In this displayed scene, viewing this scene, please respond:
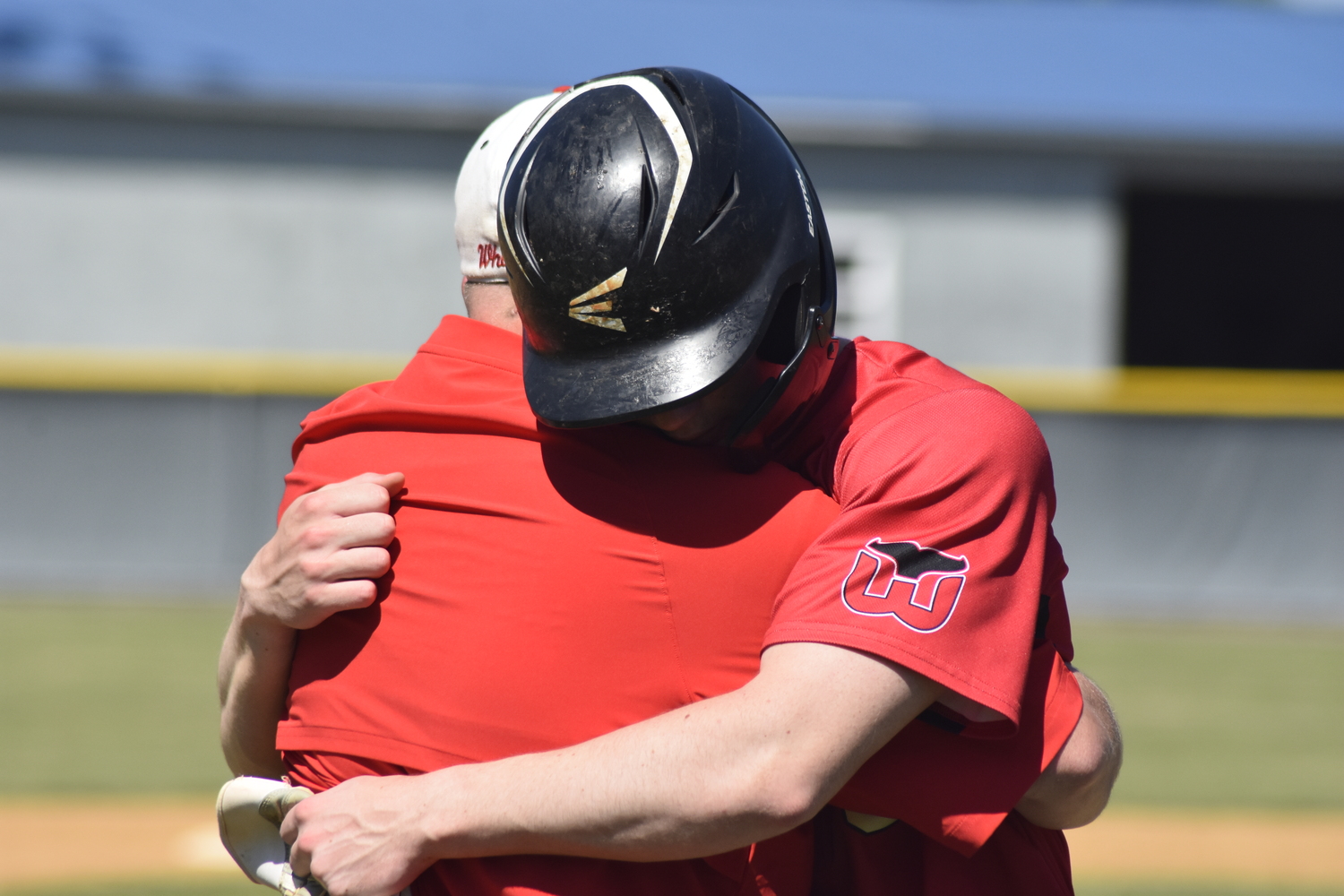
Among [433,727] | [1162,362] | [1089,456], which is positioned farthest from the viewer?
[1162,362]

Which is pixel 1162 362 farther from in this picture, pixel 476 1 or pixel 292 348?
pixel 292 348

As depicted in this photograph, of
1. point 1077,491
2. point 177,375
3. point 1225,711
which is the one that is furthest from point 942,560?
point 177,375

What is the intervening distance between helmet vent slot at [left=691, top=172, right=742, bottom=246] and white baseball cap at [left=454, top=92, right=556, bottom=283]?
45cm

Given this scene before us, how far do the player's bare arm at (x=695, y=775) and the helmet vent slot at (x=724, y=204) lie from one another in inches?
21.1

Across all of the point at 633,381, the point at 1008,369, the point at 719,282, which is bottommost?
the point at 1008,369

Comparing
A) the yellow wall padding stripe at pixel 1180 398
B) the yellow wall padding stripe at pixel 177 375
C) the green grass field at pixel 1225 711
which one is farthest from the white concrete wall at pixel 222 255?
the green grass field at pixel 1225 711

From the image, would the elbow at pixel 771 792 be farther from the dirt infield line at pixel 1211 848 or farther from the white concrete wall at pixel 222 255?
the white concrete wall at pixel 222 255

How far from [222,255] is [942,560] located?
14846 mm

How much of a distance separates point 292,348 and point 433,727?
14389 mm

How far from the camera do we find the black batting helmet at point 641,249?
1751mm

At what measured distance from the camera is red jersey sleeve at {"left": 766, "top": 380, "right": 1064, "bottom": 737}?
5.45 feet

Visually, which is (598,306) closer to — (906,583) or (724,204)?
(724,204)

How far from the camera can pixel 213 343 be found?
50.8ft

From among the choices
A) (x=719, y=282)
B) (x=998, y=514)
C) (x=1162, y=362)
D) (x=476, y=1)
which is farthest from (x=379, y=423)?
(x=1162, y=362)
